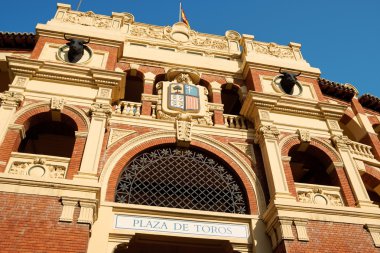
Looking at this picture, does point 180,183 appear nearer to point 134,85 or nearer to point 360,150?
point 134,85

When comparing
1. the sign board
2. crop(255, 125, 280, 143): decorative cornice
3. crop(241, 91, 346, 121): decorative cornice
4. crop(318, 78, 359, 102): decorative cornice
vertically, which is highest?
crop(318, 78, 359, 102): decorative cornice

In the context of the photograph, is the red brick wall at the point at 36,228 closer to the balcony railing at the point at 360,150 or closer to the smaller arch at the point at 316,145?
the smaller arch at the point at 316,145

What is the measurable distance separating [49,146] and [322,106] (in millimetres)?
9359

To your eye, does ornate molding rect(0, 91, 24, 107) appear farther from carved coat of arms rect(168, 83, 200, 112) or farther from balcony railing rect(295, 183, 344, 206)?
balcony railing rect(295, 183, 344, 206)

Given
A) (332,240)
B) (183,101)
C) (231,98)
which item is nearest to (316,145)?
(332,240)

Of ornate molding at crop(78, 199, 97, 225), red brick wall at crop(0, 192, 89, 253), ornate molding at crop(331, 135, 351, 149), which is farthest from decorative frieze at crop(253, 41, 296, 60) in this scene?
red brick wall at crop(0, 192, 89, 253)

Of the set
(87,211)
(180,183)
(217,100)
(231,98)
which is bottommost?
(87,211)

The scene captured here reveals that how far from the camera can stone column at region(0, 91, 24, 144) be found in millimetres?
9383

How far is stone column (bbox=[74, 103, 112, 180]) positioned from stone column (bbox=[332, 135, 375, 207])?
705 centimetres

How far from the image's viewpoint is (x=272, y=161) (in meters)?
10.3

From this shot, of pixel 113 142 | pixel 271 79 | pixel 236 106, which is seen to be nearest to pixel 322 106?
pixel 271 79

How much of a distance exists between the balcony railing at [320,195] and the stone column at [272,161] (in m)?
0.68

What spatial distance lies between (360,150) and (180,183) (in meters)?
7.11

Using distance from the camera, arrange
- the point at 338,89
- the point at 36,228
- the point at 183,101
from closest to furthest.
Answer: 1. the point at 36,228
2. the point at 183,101
3. the point at 338,89
